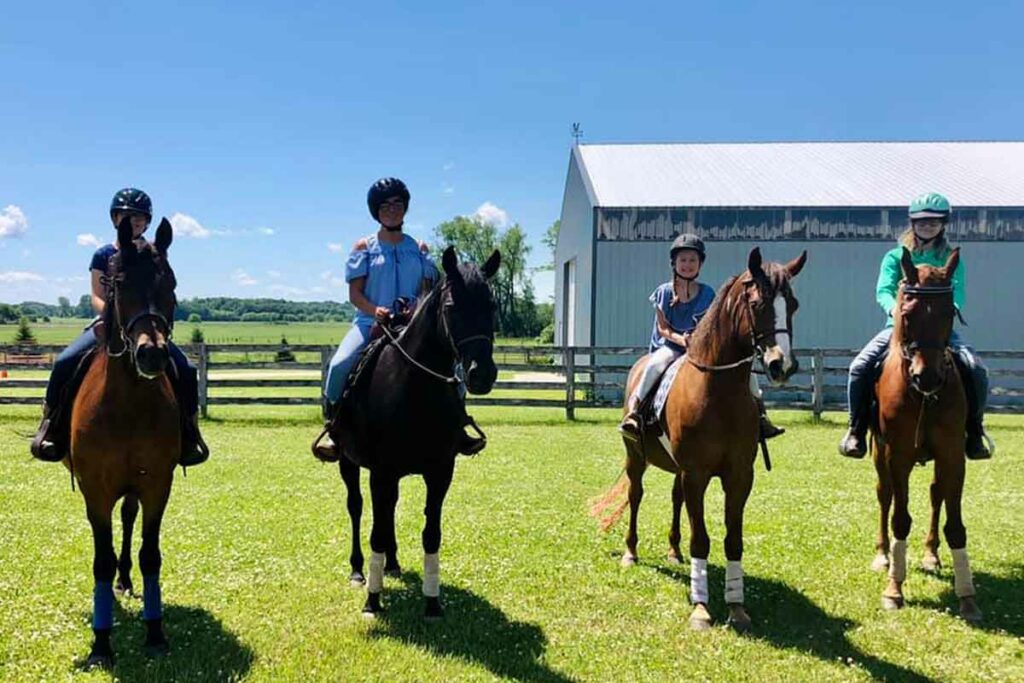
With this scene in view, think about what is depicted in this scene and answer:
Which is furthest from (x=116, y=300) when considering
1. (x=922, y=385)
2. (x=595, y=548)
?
(x=922, y=385)

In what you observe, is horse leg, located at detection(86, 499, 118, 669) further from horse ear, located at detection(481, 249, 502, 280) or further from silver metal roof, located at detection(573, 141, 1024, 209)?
silver metal roof, located at detection(573, 141, 1024, 209)

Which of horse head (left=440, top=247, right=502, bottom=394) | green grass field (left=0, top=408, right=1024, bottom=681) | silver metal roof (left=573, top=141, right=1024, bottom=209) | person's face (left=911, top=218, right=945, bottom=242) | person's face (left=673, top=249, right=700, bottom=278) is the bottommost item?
green grass field (left=0, top=408, right=1024, bottom=681)

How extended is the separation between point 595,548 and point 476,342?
3322 mm

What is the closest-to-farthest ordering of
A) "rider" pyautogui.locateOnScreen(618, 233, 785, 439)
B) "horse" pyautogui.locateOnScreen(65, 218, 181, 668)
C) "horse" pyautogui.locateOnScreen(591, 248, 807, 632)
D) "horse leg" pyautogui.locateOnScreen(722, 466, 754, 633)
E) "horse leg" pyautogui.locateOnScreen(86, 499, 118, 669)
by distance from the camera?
"horse" pyautogui.locateOnScreen(65, 218, 181, 668)
"horse leg" pyautogui.locateOnScreen(86, 499, 118, 669)
"horse" pyautogui.locateOnScreen(591, 248, 807, 632)
"horse leg" pyautogui.locateOnScreen(722, 466, 754, 633)
"rider" pyautogui.locateOnScreen(618, 233, 785, 439)

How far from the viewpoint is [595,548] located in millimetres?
6625

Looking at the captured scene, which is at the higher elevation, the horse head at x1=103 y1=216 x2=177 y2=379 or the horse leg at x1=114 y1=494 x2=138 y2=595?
the horse head at x1=103 y1=216 x2=177 y2=379

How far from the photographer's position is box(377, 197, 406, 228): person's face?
17.3ft

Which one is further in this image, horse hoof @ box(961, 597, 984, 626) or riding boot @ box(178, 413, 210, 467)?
horse hoof @ box(961, 597, 984, 626)

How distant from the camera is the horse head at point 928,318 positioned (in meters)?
4.68

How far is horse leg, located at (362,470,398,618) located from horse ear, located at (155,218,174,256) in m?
2.01

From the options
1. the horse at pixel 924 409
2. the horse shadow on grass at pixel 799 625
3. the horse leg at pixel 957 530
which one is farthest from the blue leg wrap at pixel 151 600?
the horse leg at pixel 957 530

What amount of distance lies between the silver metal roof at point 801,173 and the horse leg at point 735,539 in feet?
52.5

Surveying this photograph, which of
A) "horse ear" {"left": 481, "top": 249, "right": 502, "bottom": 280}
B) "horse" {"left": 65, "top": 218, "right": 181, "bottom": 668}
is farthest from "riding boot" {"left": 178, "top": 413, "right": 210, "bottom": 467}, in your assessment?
"horse ear" {"left": 481, "top": 249, "right": 502, "bottom": 280}

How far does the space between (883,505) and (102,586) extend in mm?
5934
